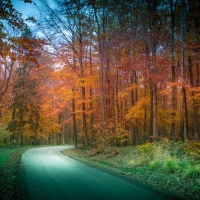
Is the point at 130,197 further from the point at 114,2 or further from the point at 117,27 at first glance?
the point at 114,2

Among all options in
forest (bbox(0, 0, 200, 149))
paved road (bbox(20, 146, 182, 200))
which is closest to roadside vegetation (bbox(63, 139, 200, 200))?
paved road (bbox(20, 146, 182, 200))

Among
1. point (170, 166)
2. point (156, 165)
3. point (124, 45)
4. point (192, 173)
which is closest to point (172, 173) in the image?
point (170, 166)

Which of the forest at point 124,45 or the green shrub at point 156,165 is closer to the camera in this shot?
the green shrub at point 156,165

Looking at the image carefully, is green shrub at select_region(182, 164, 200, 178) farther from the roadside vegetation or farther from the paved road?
the paved road

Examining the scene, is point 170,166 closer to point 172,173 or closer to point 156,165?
point 172,173

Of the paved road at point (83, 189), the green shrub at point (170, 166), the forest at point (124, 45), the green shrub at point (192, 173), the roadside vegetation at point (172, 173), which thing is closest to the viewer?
the paved road at point (83, 189)

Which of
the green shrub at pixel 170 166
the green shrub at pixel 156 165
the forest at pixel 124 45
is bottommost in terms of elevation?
the green shrub at pixel 156 165

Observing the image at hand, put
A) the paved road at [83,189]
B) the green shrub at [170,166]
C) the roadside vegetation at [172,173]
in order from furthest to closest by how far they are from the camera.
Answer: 1. the green shrub at [170,166]
2. the roadside vegetation at [172,173]
3. the paved road at [83,189]

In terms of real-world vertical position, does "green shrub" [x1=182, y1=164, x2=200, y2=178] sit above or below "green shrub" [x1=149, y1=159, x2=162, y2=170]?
above

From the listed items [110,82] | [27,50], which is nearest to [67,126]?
[110,82]

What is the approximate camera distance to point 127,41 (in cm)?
1391

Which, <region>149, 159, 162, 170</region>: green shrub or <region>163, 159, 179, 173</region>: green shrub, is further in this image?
<region>149, 159, 162, 170</region>: green shrub

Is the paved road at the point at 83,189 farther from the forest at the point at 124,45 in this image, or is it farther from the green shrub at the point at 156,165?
the forest at the point at 124,45

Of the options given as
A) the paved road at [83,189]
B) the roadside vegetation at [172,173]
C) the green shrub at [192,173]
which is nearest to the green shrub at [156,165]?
the roadside vegetation at [172,173]
